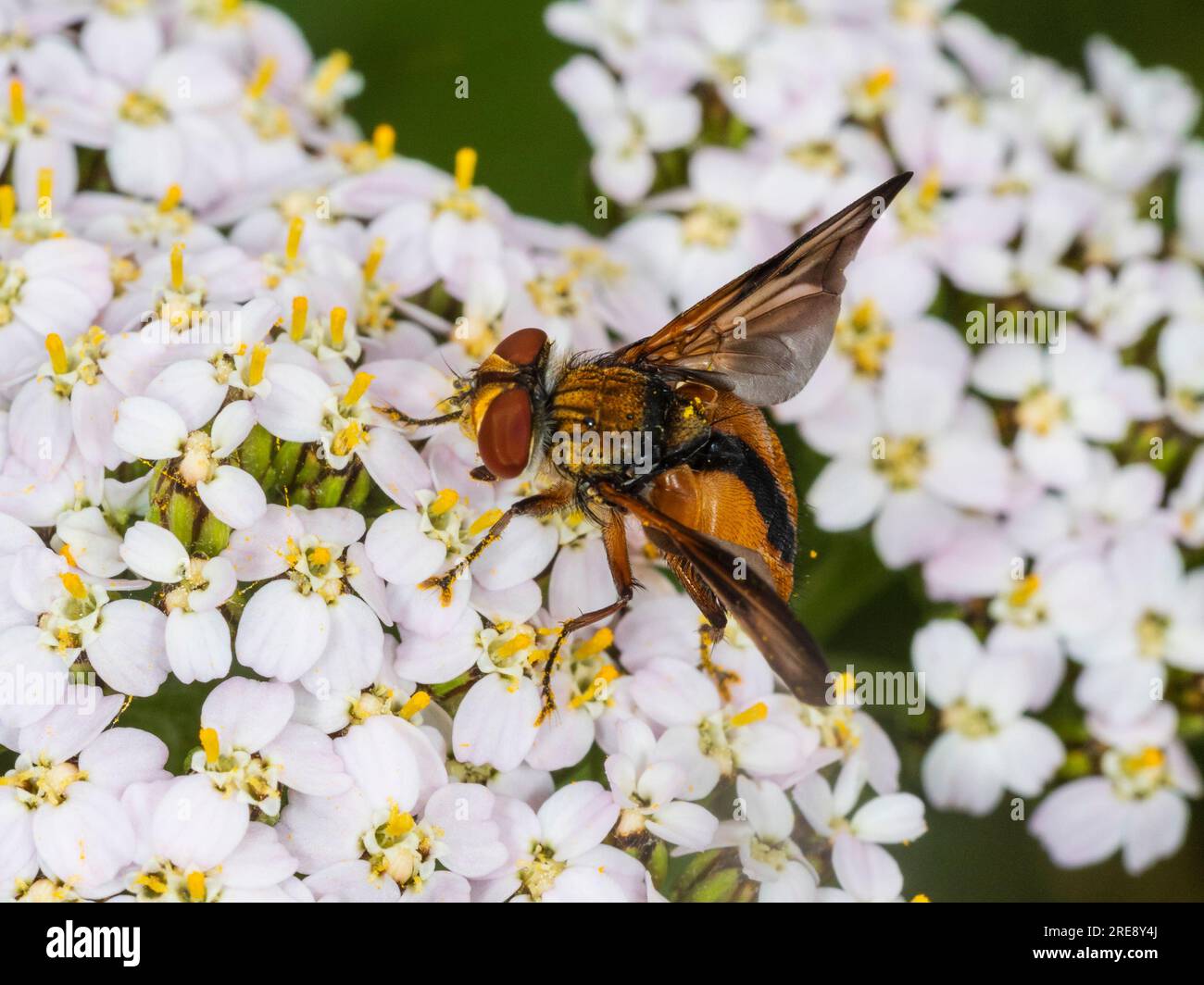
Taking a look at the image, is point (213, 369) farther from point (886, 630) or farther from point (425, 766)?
point (886, 630)

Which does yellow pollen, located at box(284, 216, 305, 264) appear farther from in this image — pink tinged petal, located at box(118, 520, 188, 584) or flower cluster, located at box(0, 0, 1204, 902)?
pink tinged petal, located at box(118, 520, 188, 584)

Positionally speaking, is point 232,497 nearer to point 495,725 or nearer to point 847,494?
point 495,725

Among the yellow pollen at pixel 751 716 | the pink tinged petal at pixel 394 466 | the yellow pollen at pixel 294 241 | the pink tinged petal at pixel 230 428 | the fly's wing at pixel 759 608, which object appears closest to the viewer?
the fly's wing at pixel 759 608

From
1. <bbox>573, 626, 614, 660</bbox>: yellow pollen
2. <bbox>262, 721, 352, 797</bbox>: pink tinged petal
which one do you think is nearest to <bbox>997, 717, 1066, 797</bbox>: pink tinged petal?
<bbox>573, 626, 614, 660</bbox>: yellow pollen

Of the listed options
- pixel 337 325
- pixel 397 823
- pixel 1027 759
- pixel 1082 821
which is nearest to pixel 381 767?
pixel 397 823

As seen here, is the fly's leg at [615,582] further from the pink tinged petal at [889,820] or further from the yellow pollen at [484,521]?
the pink tinged petal at [889,820]

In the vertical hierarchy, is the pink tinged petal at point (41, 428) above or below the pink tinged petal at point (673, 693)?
above

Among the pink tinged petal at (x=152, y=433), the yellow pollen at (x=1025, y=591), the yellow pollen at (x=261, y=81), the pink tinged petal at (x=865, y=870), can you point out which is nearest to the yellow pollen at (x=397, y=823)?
the pink tinged petal at (x=152, y=433)
